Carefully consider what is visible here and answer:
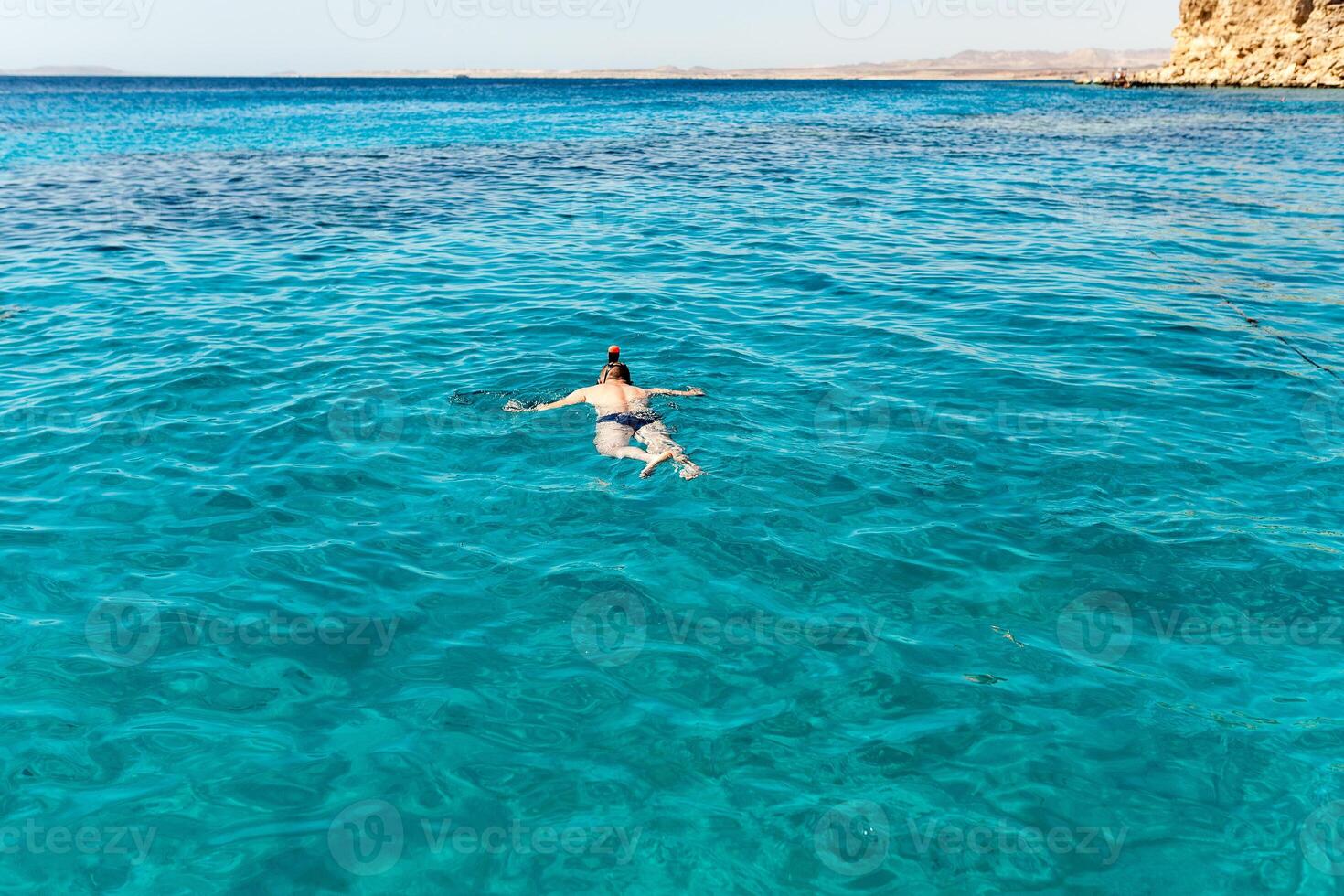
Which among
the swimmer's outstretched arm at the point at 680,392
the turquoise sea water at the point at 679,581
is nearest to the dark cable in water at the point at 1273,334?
the turquoise sea water at the point at 679,581

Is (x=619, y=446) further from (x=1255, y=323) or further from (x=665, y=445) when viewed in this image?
(x=1255, y=323)

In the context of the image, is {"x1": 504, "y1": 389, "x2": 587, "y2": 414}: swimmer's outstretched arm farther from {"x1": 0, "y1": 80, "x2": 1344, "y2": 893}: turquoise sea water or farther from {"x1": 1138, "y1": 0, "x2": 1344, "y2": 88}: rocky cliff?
{"x1": 1138, "y1": 0, "x2": 1344, "y2": 88}: rocky cliff

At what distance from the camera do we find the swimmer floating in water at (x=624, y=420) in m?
10.8

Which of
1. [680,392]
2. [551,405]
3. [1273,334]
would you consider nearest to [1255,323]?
[1273,334]

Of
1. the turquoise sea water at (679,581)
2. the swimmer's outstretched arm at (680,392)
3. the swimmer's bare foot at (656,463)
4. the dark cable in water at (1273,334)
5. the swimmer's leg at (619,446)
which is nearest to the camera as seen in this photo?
the turquoise sea water at (679,581)

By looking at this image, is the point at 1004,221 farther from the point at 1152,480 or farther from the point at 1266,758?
the point at 1266,758

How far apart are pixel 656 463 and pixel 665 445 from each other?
0.49m

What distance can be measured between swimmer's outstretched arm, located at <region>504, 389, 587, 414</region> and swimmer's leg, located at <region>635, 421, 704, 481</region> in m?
1.31

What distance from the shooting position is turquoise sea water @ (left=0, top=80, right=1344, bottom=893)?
19.0ft

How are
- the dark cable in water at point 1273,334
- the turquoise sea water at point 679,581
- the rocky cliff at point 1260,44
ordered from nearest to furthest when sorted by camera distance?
the turquoise sea water at point 679,581
the dark cable in water at point 1273,334
the rocky cliff at point 1260,44

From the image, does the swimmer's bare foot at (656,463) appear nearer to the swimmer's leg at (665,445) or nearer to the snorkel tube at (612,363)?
the swimmer's leg at (665,445)

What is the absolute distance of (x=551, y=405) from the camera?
40.0ft

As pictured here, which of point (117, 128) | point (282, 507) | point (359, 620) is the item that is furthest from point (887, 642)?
point (117, 128)

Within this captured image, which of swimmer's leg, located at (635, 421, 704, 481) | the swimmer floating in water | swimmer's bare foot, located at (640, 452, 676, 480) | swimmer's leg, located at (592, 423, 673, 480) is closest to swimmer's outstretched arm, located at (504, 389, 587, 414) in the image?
the swimmer floating in water
